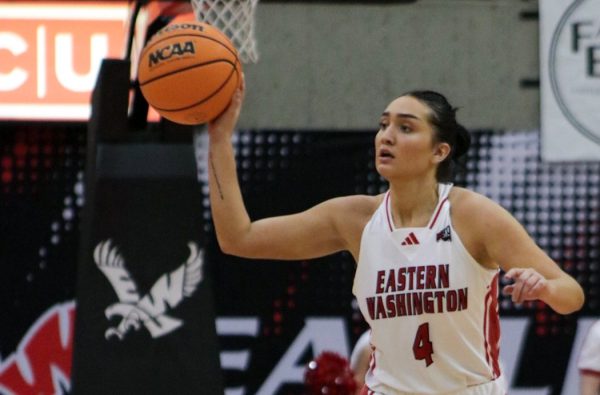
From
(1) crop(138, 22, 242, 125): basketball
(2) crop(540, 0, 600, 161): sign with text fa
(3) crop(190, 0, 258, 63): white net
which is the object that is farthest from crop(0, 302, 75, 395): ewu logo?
(1) crop(138, 22, 242, 125): basketball

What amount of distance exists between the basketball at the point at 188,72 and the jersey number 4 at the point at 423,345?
3.17ft

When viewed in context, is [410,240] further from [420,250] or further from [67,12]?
[67,12]

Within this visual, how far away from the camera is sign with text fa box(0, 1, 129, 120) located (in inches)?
323

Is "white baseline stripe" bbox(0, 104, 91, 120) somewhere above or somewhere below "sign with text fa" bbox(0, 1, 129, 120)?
below

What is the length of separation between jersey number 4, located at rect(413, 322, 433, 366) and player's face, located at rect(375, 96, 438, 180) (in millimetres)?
487

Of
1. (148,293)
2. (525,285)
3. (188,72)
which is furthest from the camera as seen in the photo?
(148,293)

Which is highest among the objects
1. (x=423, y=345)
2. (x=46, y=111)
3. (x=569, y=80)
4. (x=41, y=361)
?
(x=569, y=80)

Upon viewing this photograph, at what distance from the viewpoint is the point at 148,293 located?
6.29 meters

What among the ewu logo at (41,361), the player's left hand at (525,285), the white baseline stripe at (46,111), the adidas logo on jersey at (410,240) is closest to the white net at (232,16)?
the adidas logo on jersey at (410,240)

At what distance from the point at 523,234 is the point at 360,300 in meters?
0.56

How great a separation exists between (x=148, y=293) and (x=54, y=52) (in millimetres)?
2566

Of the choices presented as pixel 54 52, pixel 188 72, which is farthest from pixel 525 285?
pixel 54 52

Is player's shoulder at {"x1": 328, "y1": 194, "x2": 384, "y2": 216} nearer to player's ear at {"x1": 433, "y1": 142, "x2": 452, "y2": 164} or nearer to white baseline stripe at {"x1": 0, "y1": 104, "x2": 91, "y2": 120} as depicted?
player's ear at {"x1": 433, "y1": 142, "x2": 452, "y2": 164}

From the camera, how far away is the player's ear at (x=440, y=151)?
162 inches
